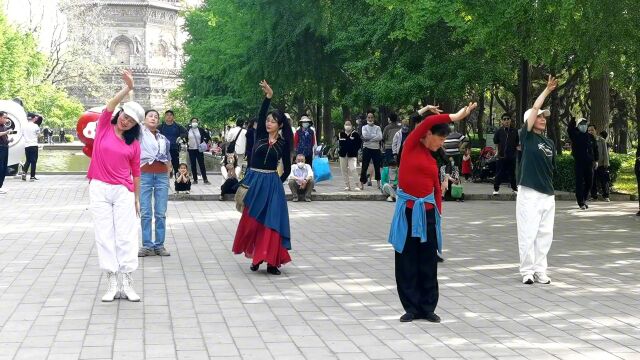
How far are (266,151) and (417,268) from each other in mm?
3444

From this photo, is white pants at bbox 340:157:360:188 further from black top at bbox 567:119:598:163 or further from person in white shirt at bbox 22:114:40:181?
person in white shirt at bbox 22:114:40:181

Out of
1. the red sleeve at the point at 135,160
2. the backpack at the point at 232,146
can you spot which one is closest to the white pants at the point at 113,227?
the red sleeve at the point at 135,160

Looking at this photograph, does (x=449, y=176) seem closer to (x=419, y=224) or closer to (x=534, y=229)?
(x=534, y=229)

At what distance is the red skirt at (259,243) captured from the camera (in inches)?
480

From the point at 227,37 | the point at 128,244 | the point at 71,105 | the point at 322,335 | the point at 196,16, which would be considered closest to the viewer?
the point at 322,335

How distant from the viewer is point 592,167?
23297mm

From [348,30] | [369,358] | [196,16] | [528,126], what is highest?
[196,16]

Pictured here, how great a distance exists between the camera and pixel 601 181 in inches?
1022

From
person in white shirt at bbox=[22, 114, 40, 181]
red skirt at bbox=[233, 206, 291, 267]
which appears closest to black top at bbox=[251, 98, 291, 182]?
red skirt at bbox=[233, 206, 291, 267]

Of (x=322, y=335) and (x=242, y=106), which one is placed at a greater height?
(x=242, y=106)

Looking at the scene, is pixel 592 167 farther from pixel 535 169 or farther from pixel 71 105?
pixel 71 105

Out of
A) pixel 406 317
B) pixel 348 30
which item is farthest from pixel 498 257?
pixel 348 30

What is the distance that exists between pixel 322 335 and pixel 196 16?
54.9 m

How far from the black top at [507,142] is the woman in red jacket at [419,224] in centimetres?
1656
